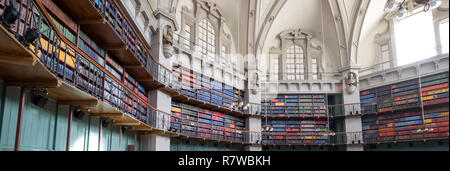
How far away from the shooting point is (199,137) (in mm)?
12844

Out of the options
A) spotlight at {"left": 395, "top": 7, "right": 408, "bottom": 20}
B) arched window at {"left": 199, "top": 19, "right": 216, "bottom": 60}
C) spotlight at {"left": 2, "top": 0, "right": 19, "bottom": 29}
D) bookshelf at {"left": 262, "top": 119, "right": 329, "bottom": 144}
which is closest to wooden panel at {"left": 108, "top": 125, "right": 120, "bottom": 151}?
spotlight at {"left": 2, "top": 0, "right": 19, "bottom": 29}

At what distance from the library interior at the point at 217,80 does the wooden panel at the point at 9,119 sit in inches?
0.6

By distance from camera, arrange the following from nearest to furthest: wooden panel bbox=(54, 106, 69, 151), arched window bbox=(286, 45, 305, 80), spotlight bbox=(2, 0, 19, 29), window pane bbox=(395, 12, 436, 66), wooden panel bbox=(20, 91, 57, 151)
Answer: window pane bbox=(395, 12, 436, 66) < spotlight bbox=(2, 0, 19, 29) < wooden panel bbox=(20, 91, 57, 151) < wooden panel bbox=(54, 106, 69, 151) < arched window bbox=(286, 45, 305, 80)

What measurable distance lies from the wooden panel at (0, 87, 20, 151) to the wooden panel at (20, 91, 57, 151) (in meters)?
0.22

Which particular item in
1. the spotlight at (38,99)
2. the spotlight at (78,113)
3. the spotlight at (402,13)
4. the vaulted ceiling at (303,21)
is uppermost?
the vaulted ceiling at (303,21)

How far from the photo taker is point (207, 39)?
50.2 feet

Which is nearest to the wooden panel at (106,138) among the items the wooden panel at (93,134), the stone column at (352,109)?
the wooden panel at (93,134)

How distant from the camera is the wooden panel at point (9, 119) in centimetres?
466

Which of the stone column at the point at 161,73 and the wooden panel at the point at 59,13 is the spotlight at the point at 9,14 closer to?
the wooden panel at the point at 59,13

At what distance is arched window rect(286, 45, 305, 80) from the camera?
1770cm

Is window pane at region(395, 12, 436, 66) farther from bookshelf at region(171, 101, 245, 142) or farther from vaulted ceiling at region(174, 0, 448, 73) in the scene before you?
vaulted ceiling at region(174, 0, 448, 73)
